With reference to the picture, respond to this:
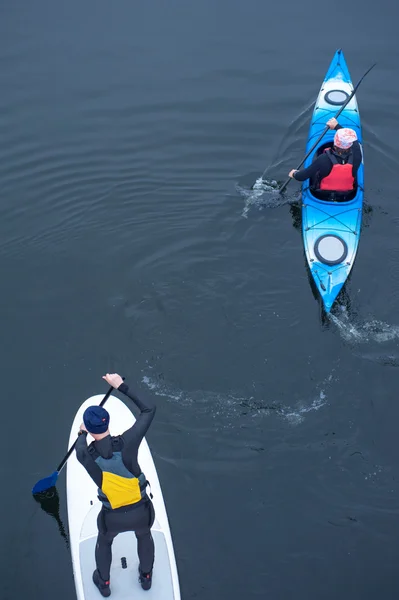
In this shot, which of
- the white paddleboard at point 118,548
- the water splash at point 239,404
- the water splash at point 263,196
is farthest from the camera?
the water splash at point 263,196

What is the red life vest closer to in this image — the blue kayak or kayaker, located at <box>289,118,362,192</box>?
kayaker, located at <box>289,118,362,192</box>

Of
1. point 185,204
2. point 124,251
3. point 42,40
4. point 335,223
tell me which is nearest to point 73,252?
point 124,251

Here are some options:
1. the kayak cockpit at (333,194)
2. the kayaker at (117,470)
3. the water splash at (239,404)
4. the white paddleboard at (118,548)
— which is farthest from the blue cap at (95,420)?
the kayak cockpit at (333,194)

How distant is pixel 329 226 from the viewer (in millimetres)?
10273

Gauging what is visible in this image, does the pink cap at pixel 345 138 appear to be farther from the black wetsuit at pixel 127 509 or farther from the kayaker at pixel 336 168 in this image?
the black wetsuit at pixel 127 509

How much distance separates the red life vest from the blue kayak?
0.13 m

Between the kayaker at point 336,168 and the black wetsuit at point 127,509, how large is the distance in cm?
567

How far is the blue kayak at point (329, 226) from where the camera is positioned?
9578mm

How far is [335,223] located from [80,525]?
575 centimetres

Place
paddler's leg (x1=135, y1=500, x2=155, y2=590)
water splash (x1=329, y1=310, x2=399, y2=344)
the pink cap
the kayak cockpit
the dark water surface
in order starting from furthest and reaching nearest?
the kayak cockpit
the pink cap
water splash (x1=329, y1=310, x2=399, y2=344)
the dark water surface
paddler's leg (x1=135, y1=500, x2=155, y2=590)

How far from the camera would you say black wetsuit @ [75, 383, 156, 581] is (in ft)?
18.5

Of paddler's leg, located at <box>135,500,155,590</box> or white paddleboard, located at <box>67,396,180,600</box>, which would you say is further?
white paddleboard, located at <box>67,396,180,600</box>

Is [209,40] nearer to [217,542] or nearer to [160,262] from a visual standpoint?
[160,262]

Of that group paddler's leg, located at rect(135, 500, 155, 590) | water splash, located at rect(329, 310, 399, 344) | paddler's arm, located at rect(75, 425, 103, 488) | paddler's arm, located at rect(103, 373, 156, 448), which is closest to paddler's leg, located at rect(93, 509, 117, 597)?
paddler's leg, located at rect(135, 500, 155, 590)
